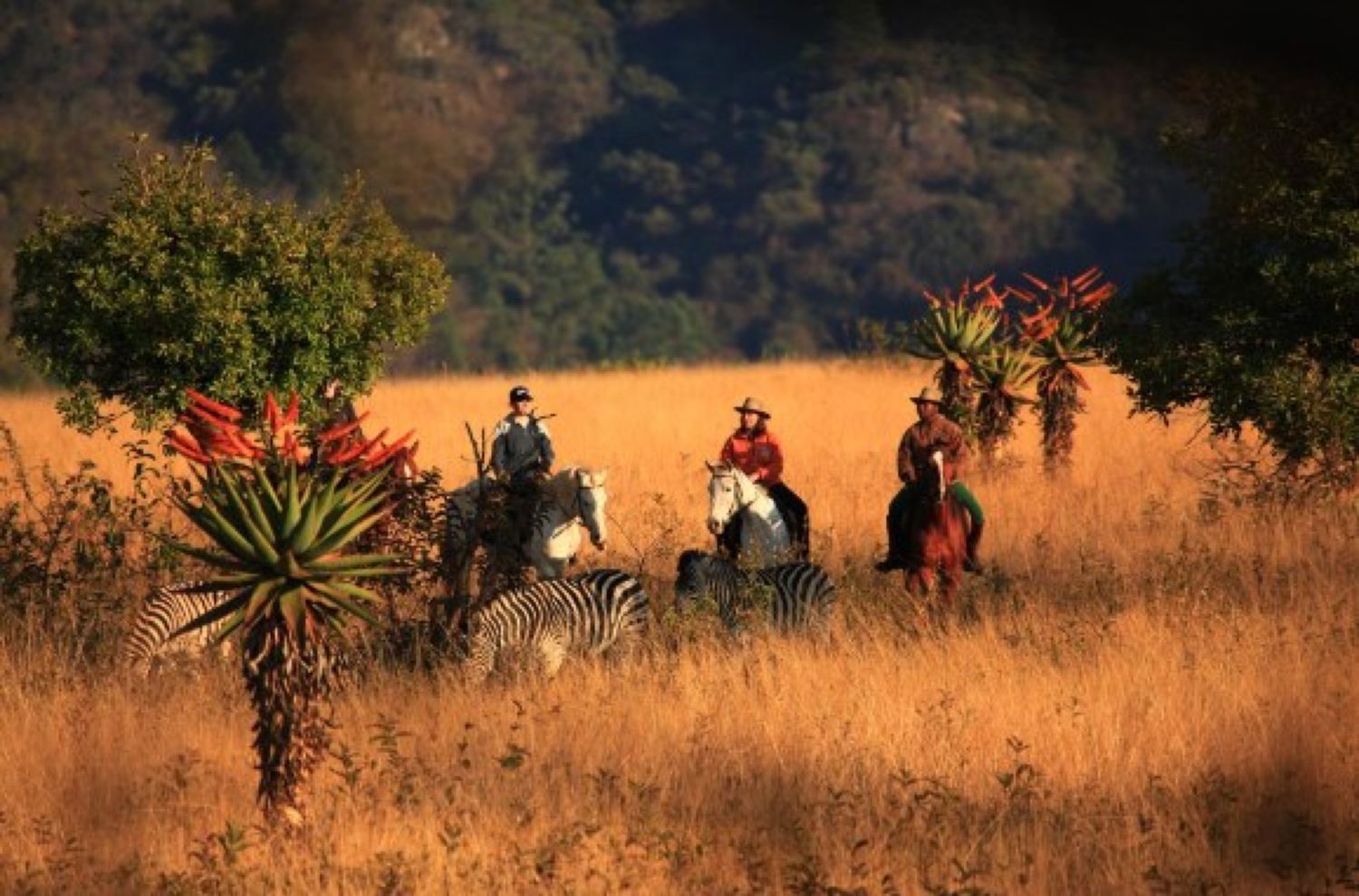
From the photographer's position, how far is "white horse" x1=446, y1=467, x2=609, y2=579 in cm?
1393

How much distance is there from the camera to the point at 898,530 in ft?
46.0

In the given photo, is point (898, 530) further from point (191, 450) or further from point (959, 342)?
point (959, 342)

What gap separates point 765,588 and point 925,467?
1.98 meters

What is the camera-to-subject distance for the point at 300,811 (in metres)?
8.20

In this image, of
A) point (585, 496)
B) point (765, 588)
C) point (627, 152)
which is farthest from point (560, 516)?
point (627, 152)

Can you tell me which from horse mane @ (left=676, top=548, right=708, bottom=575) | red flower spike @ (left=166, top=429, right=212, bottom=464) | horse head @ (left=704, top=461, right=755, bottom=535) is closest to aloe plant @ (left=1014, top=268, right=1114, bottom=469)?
horse head @ (left=704, top=461, right=755, bottom=535)

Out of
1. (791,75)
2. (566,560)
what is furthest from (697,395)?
(791,75)

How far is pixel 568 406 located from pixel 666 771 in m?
27.1

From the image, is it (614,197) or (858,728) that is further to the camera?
(614,197)

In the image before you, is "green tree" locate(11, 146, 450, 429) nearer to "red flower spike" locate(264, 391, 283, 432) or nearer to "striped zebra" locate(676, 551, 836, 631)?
"striped zebra" locate(676, 551, 836, 631)

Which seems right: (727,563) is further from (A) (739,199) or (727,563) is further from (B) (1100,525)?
(A) (739,199)

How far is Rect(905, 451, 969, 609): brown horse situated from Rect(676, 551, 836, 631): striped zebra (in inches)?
34.9

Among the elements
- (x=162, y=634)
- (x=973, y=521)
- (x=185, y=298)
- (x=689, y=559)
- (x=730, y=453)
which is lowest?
(x=162, y=634)

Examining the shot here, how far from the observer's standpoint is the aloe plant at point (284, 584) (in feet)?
25.9
